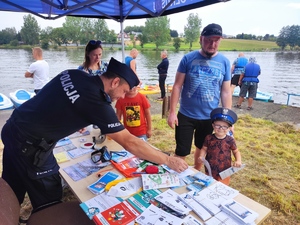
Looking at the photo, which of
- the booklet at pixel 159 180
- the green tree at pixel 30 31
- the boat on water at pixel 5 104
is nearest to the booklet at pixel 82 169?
the booklet at pixel 159 180

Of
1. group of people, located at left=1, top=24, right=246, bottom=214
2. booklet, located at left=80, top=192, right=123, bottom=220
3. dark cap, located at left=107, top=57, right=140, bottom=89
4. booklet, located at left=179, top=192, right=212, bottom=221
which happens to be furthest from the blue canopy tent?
booklet, located at left=80, top=192, right=123, bottom=220

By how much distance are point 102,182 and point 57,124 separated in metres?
0.51

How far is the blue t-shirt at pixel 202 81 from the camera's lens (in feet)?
7.02

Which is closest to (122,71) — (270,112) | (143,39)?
(270,112)

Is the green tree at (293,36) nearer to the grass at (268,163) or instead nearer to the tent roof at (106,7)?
the grass at (268,163)

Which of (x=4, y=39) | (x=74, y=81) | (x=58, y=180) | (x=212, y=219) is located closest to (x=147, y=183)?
(x=212, y=219)

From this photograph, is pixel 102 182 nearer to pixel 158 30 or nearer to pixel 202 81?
pixel 202 81

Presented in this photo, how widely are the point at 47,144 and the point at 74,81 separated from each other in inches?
18.7

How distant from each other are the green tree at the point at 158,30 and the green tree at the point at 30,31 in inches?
936

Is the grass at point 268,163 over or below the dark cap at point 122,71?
below

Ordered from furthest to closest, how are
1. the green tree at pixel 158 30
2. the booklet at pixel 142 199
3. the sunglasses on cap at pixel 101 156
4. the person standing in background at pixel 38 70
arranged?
the green tree at pixel 158 30, the person standing in background at pixel 38 70, the sunglasses on cap at pixel 101 156, the booklet at pixel 142 199

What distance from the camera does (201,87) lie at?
2.18 meters

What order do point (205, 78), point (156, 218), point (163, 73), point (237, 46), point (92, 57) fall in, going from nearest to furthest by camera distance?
1. point (156, 218)
2. point (205, 78)
3. point (92, 57)
4. point (163, 73)
5. point (237, 46)

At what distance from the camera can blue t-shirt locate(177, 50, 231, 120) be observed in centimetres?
214
